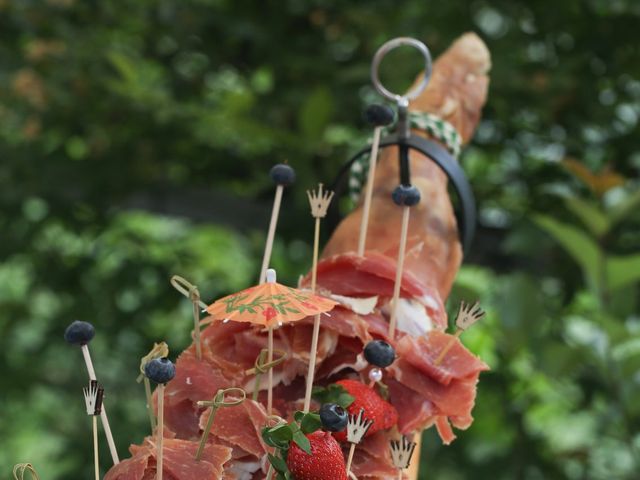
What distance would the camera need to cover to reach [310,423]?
45 cm

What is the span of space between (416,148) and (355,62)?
767mm

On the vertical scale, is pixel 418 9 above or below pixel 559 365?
above

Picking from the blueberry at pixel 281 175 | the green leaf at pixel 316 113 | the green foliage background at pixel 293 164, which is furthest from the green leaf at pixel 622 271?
the blueberry at pixel 281 175

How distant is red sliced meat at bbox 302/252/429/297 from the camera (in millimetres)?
609

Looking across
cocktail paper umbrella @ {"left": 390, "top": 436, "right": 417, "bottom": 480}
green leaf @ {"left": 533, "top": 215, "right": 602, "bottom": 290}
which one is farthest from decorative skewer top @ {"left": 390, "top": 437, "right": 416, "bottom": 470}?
green leaf @ {"left": 533, "top": 215, "right": 602, "bottom": 290}

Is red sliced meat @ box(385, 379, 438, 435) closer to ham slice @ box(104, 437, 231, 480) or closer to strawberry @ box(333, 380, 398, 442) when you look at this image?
strawberry @ box(333, 380, 398, 442)

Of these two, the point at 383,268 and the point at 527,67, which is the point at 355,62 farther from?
the point at 383,268

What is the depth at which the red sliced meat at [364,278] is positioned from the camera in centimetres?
61

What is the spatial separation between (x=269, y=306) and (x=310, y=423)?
2.6 inches

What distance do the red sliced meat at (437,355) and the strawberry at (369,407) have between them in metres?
0.04

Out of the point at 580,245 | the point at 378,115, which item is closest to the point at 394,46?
the point at 378,115

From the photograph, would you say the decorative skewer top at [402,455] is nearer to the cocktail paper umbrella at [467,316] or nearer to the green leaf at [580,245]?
the cocktail paper umbrella at [467,316]

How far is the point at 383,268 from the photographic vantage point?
0.61 m

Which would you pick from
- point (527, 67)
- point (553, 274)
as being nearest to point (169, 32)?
point (527, 67)
